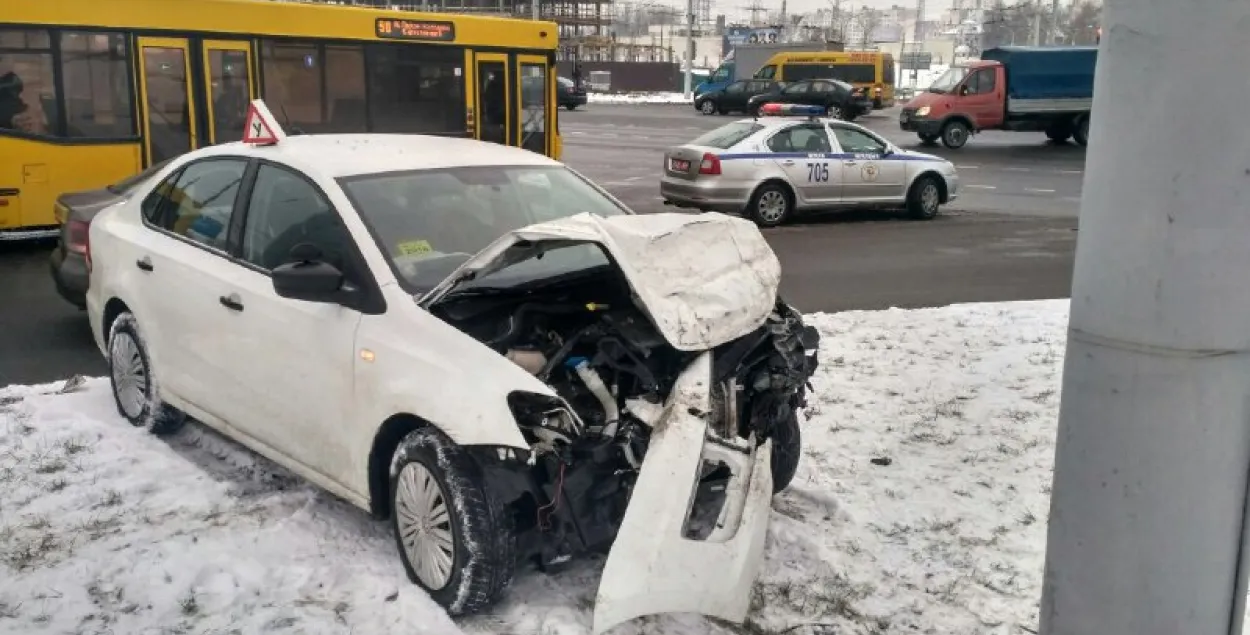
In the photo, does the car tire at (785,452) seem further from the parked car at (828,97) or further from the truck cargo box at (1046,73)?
the parked car at (828,97)

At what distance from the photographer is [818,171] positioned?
1493 cm

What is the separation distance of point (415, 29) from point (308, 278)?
10.5 metres

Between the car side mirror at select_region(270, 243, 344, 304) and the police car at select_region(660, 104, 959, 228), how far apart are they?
10632 mm

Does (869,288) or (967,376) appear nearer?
(967,376)

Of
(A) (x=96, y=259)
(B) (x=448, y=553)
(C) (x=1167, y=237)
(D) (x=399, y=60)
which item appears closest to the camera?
(C) (x=1167, y=237)

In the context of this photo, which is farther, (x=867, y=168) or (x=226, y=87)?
(x=867, y=168)

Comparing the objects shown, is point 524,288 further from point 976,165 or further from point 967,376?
point 976,165

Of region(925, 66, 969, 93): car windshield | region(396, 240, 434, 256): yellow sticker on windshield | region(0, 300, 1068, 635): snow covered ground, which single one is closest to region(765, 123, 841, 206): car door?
region(0, 300, 1068, 635): snow covered ground

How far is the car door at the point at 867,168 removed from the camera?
1513 cm

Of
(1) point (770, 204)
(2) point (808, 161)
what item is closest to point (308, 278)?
(1) point (770, 204)

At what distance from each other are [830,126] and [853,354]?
27.4 feet

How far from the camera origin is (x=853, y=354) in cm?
743

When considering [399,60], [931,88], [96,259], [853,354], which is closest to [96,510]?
[96,259]

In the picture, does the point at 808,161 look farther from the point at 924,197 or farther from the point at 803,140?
the point at 924,197
